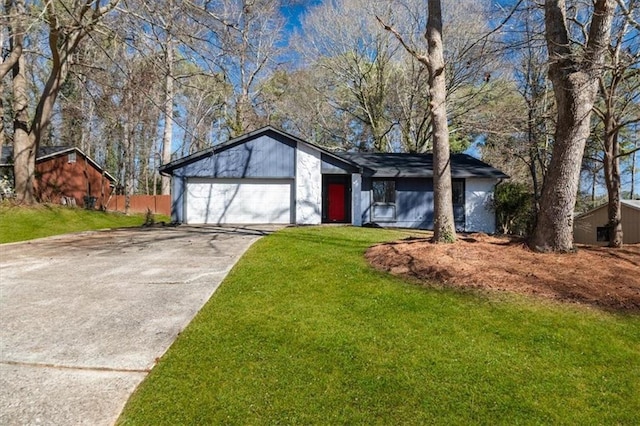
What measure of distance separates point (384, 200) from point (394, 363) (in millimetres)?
13341

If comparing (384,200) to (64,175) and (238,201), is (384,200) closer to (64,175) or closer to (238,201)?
(238,201)

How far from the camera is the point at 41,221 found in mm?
13320

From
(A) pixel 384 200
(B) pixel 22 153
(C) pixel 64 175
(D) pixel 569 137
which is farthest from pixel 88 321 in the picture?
(C) pixel 64 175

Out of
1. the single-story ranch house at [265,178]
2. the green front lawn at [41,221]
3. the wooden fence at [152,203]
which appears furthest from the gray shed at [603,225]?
the wooden fence at [152,203]

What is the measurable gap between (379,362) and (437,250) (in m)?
3.11

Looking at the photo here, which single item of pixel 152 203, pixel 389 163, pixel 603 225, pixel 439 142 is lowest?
pixel 603 225

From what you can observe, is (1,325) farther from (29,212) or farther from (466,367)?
(29,212)

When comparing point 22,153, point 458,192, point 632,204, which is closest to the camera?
point 22,153

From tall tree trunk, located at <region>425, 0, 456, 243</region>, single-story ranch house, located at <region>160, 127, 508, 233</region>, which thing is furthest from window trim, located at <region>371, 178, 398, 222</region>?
tall tree trunk, located at <region>425, 0, 456, 243</region>

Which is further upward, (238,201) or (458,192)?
(458,192)

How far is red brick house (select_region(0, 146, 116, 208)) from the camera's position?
69.0 feet

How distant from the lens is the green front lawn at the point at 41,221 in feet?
38.2

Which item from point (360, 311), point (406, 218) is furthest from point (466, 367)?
point (406, 218)

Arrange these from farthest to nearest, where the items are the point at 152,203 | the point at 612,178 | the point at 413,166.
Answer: the point at 152,203 < the point at 413,166 < the point at 612,178
